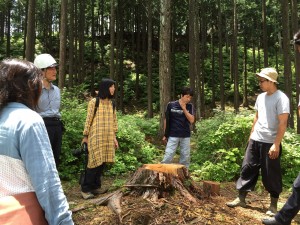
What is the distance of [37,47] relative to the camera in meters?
35.4

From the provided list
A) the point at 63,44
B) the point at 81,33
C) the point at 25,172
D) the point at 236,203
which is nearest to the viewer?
the point at 25,172

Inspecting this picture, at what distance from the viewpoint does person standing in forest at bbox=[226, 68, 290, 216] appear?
507cm

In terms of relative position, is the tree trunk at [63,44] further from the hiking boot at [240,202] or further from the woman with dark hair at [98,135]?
the hiking boot at [240,202]

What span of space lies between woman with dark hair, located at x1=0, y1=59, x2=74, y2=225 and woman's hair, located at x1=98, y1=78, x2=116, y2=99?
4.19 m

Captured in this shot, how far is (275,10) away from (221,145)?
28.4 meters

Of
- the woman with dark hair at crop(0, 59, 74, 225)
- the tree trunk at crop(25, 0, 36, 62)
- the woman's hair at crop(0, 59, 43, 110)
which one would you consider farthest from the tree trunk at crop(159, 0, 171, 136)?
the woman with dark hair at crop(0, 59, 74, 225)

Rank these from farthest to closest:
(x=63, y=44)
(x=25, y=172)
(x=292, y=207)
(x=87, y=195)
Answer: (x=63, y=44) < (x=87, y=195) < (x=292, y=207) < (x=25, y=172)

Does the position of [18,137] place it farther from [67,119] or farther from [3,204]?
[67,119]

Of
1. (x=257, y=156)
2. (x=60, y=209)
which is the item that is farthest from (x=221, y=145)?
(x=60, y=209)

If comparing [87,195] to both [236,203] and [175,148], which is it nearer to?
[175,148]

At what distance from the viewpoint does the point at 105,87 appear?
19.7 feet

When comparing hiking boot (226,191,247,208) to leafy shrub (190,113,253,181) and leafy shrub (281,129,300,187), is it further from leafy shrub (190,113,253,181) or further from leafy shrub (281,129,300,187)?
leafy shrub (281,129,300,187)

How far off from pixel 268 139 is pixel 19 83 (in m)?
4.26

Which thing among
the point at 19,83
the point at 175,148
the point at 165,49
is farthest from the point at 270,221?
the point at 165,49
